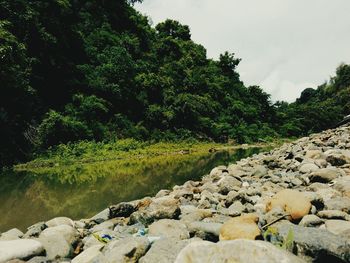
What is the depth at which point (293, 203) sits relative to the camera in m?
3.81

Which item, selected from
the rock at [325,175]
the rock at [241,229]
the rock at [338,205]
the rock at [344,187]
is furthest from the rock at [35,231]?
the rock at [325,175]

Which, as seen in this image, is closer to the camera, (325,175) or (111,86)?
(325,175)

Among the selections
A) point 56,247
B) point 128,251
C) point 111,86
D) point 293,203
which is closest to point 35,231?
point 56,247

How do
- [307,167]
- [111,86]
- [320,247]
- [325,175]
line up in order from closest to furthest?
[320,247], [325,175], [307,167], [111,86]

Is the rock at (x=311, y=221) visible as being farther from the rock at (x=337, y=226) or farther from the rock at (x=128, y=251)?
the rock at (x=128, y=251)

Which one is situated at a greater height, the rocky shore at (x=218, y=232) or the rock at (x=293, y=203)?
the rock at (x=293, y=203)

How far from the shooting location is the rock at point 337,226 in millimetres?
3047

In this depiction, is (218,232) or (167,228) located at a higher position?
(218,232)

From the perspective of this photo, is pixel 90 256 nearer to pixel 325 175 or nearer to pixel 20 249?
pixel 20 249

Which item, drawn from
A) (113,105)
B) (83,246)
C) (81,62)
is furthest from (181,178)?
(81,62)

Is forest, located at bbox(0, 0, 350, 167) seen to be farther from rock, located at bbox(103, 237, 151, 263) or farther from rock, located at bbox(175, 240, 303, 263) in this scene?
rock, located at bbox(175, 240, 303, 263)

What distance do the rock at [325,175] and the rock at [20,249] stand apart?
13.4 ft

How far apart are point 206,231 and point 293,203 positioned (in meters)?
1.03

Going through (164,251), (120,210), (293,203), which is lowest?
(120,210)
